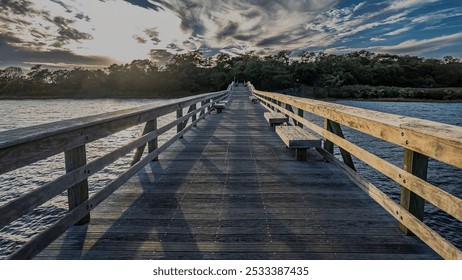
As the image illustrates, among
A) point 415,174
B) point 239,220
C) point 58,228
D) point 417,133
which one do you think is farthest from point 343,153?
point 58,228

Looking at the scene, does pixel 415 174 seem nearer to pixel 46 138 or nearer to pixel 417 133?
pixel 417 133

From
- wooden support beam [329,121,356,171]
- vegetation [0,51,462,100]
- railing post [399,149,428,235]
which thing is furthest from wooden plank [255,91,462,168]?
vegetation [0,51,462,100]

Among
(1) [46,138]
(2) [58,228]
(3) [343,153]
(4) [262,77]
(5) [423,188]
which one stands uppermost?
(4) [262,77]

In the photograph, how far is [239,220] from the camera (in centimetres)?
295

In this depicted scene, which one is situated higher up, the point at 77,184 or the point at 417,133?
the point at 417,133

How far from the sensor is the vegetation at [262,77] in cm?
9075

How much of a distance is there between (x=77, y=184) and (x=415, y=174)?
2794 millimetres

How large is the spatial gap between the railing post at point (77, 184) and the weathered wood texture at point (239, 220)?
264mm

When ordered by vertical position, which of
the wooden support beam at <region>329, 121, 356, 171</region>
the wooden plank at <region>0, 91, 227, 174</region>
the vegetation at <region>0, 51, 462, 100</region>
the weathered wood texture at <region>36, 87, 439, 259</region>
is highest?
the vegetation at <region>0, 51, 462, 100</region>

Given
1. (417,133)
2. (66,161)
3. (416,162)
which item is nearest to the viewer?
(417,133)

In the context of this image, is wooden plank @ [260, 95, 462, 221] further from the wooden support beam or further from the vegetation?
the vegetation

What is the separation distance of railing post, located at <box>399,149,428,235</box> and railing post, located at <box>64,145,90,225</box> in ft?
8.81

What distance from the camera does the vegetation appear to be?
90.8 meters
